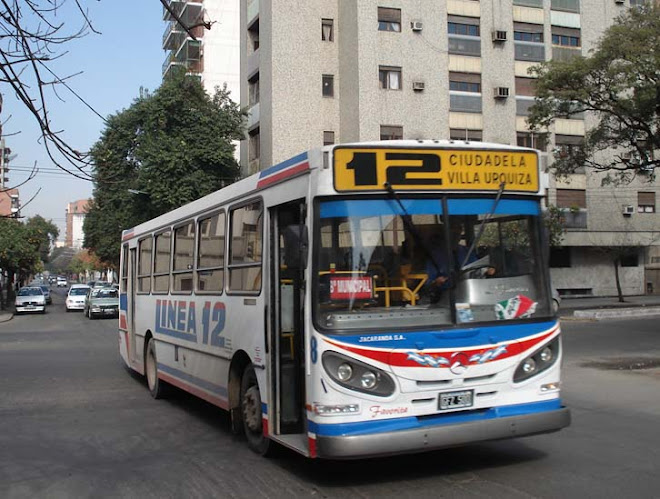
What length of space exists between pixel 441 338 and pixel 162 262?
240 inches

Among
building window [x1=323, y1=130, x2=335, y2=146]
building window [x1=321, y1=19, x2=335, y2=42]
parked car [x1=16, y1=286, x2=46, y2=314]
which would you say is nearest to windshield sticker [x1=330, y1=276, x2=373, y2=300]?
building window [x1=323, y1=130, x2=335, y2=146]

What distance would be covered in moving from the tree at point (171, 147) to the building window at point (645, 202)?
2446 cm

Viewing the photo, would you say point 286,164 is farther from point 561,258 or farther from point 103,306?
point 561,258

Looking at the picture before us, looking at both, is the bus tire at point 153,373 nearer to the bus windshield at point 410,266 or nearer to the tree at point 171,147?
the bus windshield at point 410,266

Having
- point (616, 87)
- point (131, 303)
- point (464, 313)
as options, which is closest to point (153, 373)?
point (131, 303)

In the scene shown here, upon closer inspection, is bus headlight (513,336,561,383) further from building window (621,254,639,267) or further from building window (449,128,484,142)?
building window (621,254,639,267)

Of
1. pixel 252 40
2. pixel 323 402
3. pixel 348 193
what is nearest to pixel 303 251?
pixel 348 193

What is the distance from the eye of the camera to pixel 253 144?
41281 millimetres

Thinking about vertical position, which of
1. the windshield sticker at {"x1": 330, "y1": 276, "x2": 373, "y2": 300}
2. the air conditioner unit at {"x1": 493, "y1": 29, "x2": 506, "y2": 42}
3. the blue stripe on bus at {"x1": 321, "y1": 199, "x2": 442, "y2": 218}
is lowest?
the windshield sticker at {"x1": 330, "y1": 276, "x2": 373, "y2": 300}

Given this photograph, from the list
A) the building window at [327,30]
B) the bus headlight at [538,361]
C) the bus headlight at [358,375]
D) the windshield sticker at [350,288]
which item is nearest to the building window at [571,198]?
the building window at [327,30]

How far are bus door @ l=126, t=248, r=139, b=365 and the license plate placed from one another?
26.6ft

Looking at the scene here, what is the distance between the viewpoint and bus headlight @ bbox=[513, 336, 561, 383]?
6.07 metres

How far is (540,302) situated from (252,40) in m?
38.3

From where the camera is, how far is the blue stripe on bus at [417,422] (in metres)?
5.51
